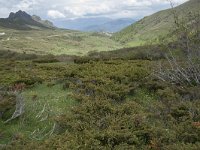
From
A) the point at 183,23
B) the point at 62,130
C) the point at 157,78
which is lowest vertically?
the point at 62,130

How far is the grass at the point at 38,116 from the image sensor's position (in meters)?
15.4

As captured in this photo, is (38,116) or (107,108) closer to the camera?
(107,108)

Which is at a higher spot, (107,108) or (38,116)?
(107,108)

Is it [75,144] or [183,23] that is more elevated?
[183,23]

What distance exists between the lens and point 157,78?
74.0ft

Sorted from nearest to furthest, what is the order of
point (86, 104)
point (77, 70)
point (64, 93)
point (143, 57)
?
point (86, 104) → point (64, 93) → point (77, 70) → point (143, 57)

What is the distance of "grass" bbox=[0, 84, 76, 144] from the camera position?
15.4 meters

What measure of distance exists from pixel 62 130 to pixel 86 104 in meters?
2.41

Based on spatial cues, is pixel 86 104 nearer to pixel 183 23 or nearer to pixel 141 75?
pixel 141 75

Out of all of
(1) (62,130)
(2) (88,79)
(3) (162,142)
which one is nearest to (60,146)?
(1) (62,130)

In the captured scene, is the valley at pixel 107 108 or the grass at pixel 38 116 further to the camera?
the grass at pixel 38 116

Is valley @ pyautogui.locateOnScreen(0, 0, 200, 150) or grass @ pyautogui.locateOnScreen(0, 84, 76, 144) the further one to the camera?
grass @ pyautogui.locateOnScreen(0, 84, 76, 144)

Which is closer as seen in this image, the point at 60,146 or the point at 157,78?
the point at 60,146

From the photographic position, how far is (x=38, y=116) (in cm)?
1714
